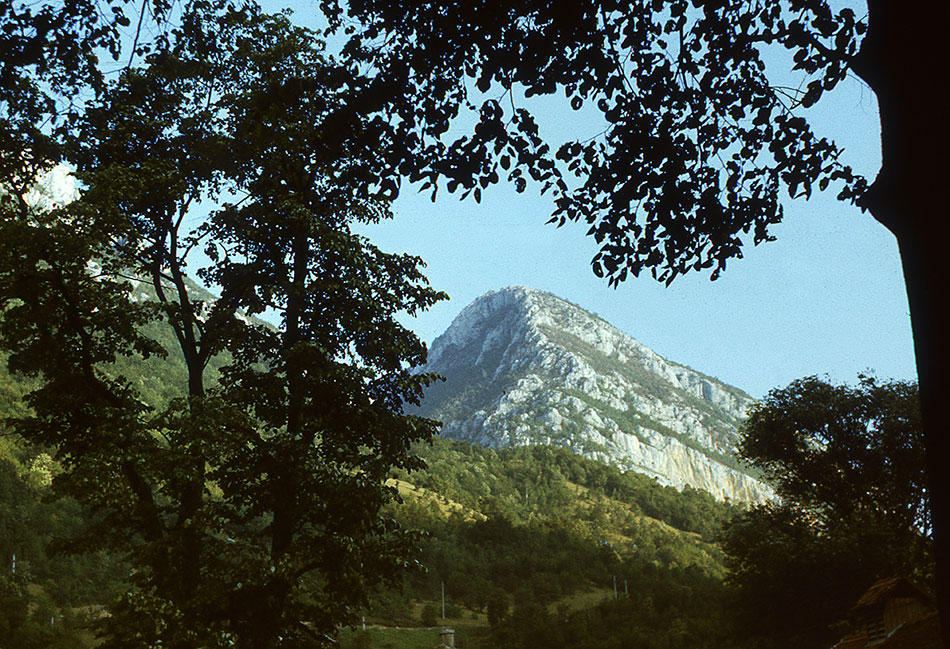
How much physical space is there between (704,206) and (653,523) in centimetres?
12011

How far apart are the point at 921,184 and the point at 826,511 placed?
36.4m

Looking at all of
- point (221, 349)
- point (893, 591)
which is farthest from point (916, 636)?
point (221, 349)

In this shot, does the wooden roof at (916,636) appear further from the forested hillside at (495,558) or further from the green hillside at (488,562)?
the green hillside at (488,562)

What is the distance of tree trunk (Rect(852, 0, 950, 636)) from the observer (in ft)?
8.21

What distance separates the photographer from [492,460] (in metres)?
139

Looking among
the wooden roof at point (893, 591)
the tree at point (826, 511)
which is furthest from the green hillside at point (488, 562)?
the wooden roof at point (893, 591)

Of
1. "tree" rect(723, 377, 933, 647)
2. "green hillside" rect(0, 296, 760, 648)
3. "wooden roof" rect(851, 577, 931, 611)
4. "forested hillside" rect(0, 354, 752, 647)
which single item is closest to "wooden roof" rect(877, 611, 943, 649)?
"wooden roof" rect(851, 577, 931, 611)

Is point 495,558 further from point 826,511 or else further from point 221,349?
point 221,349

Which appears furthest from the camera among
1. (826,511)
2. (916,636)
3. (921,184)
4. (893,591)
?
(826,511)

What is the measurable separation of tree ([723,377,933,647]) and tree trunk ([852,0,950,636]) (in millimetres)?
28225

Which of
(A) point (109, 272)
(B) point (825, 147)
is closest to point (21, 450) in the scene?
(A) point (109, 272)

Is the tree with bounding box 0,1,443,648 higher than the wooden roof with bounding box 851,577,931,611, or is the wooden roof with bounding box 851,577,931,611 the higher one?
the tree with bounding box 0,1,443,648

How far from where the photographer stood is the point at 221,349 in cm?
1307

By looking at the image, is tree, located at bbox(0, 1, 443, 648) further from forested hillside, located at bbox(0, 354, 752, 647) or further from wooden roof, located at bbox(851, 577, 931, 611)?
wooden roof, located at bbox(851, 577, 931, 611)
